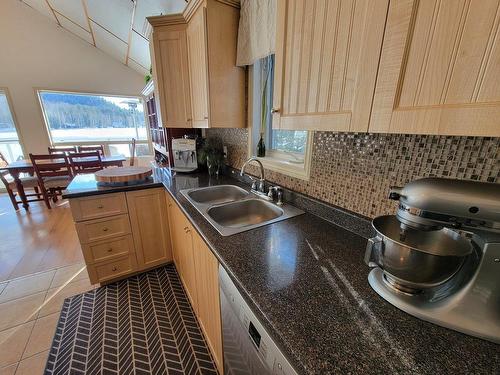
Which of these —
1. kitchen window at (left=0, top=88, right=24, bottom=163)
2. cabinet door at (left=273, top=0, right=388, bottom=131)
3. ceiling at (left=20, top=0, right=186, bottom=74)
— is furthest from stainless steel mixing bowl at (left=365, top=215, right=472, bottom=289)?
kitchen window at (left=0, top=88, right=24, bottom=163)

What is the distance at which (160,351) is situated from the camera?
4.26 feet

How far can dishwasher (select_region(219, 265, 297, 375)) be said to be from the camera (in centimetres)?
54

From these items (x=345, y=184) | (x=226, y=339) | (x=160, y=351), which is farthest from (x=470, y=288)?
(x=160, y=351)

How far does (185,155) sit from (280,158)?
42.0 inches

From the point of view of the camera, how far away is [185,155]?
214 centimetres

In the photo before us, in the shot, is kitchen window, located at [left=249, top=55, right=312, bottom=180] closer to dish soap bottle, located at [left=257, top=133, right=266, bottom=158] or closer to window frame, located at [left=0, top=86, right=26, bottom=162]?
dish soap bottle, located at [left=257, top=133, right=266, bottom=158]

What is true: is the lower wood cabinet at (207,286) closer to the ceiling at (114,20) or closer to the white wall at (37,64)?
the ceiling at (114,20)

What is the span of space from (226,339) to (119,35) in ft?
13.9

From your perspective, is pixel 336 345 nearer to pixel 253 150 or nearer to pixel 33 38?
pixel 253 150

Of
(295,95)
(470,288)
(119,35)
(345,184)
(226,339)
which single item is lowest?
(226,339)

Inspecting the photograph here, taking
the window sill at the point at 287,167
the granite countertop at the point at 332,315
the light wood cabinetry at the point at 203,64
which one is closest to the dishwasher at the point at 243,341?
the granite countertop at the point at 332,315

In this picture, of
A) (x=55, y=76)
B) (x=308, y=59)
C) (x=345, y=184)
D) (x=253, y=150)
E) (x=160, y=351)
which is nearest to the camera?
(x=308, y=59)

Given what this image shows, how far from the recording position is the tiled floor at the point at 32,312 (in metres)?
1.24

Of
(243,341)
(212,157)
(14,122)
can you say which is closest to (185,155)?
(212,157)
